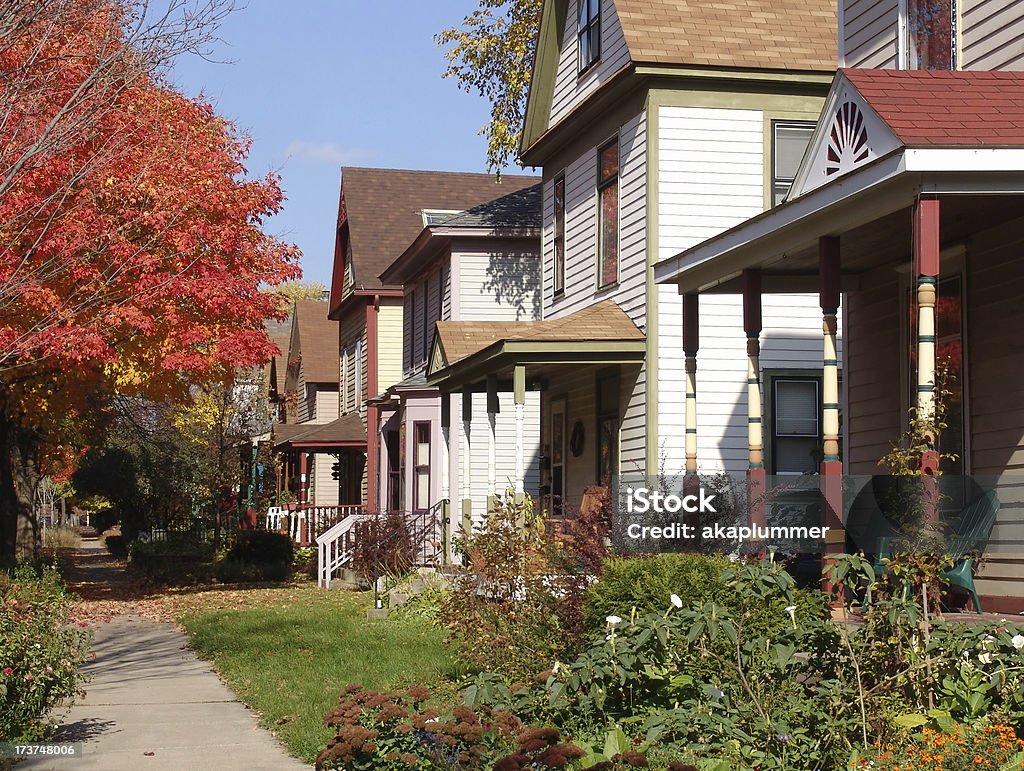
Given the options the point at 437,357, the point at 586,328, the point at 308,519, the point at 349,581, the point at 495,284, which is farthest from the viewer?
the point at 308,519

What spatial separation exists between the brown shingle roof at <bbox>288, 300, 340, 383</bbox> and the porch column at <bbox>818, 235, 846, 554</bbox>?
32.1m

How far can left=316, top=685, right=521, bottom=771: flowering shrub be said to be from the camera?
6.77m

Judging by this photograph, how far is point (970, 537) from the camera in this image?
10234 millimetres

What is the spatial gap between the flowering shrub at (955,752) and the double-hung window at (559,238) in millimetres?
14387

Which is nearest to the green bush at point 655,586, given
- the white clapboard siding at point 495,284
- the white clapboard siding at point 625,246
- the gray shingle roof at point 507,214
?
the white clapboard siding at point 625,246

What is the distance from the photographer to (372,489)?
3081 centimetres

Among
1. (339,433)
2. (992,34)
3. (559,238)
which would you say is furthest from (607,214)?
(339,433)

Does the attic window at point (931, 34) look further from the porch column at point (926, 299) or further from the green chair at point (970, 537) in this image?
the green chair at point (970, 537)

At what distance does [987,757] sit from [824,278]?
536 cm

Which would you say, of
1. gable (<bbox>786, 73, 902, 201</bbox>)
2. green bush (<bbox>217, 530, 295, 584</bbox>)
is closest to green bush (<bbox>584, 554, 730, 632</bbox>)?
gable (<bbox>786, 73, 902, 201</bbox>)

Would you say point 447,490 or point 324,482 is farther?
point 324,482

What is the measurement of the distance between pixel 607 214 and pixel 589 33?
2.91 m

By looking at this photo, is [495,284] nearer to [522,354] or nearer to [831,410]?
[522,354]

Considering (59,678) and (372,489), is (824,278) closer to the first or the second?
(59,678)
